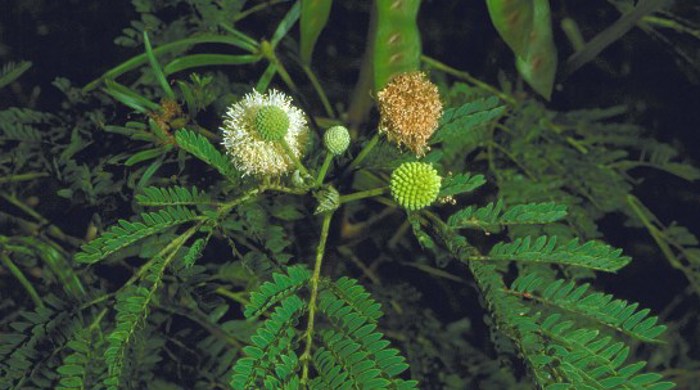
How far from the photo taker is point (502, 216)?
1188 millimetres

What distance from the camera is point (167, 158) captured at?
1.30 meters

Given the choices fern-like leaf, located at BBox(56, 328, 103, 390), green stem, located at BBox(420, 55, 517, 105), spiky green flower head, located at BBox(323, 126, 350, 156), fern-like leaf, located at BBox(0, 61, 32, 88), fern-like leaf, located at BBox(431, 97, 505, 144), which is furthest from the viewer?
green stem, located at BBox(420, 55, 517, 105)

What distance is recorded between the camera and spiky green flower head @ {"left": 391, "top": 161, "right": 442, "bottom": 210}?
1.17 m

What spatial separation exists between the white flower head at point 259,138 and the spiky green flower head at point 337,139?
69mm

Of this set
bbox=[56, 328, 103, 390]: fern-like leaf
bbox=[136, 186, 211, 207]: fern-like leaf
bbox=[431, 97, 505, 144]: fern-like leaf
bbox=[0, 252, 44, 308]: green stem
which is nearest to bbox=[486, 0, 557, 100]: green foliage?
bbox=[431, 97, 505, 144]: fern-like leaf

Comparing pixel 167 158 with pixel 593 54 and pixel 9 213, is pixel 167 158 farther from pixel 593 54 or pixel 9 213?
pixel 593 54

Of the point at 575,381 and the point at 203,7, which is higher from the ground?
the point at 203,7

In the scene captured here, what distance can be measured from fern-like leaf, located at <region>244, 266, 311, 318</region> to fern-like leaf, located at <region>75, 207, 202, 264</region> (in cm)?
18

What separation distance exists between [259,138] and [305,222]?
0.52 metres

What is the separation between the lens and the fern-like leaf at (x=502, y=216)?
117 cm

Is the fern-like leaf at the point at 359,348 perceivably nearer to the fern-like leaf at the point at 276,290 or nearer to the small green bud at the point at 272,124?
the fern-like leaf at the point at 276,290

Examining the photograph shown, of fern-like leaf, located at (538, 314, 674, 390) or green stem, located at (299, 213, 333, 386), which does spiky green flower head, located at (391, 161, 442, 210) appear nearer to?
green stem, located at (299, 213, 333, 386)

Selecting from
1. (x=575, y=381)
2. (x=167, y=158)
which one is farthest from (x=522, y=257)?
(x=167, y=158)

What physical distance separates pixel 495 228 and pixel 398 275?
24.6 inches
